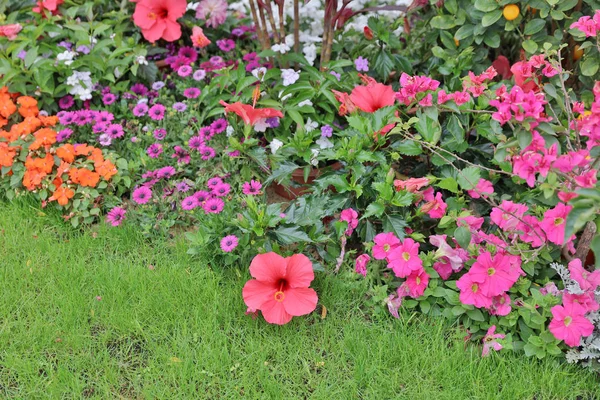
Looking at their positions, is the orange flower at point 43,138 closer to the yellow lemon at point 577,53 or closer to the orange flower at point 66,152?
the orange flower at point 66,152

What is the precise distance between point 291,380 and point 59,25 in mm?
2225

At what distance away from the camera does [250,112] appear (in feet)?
8.38

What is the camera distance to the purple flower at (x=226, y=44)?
3228 mm

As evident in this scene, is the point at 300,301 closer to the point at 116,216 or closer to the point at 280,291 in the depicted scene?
the point at 280,291

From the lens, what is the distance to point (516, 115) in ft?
6.21

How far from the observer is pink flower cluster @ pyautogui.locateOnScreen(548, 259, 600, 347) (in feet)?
6.38

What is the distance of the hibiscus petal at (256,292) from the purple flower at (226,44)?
151cm

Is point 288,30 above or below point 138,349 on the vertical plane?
above

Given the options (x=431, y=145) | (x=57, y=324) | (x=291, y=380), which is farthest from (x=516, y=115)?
(x=57, y=324)

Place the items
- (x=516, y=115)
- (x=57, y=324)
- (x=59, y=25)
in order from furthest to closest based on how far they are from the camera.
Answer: (x=59, y=25)
(x=57, y=324)
(x=516, y=115)

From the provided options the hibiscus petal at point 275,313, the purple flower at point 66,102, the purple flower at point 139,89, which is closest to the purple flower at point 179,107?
the purple flower at point 139,89

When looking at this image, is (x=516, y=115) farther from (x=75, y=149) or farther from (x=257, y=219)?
(x=75, y=149)

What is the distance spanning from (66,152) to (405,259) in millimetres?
1512

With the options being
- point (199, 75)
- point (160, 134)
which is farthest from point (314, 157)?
point (199, 75)
